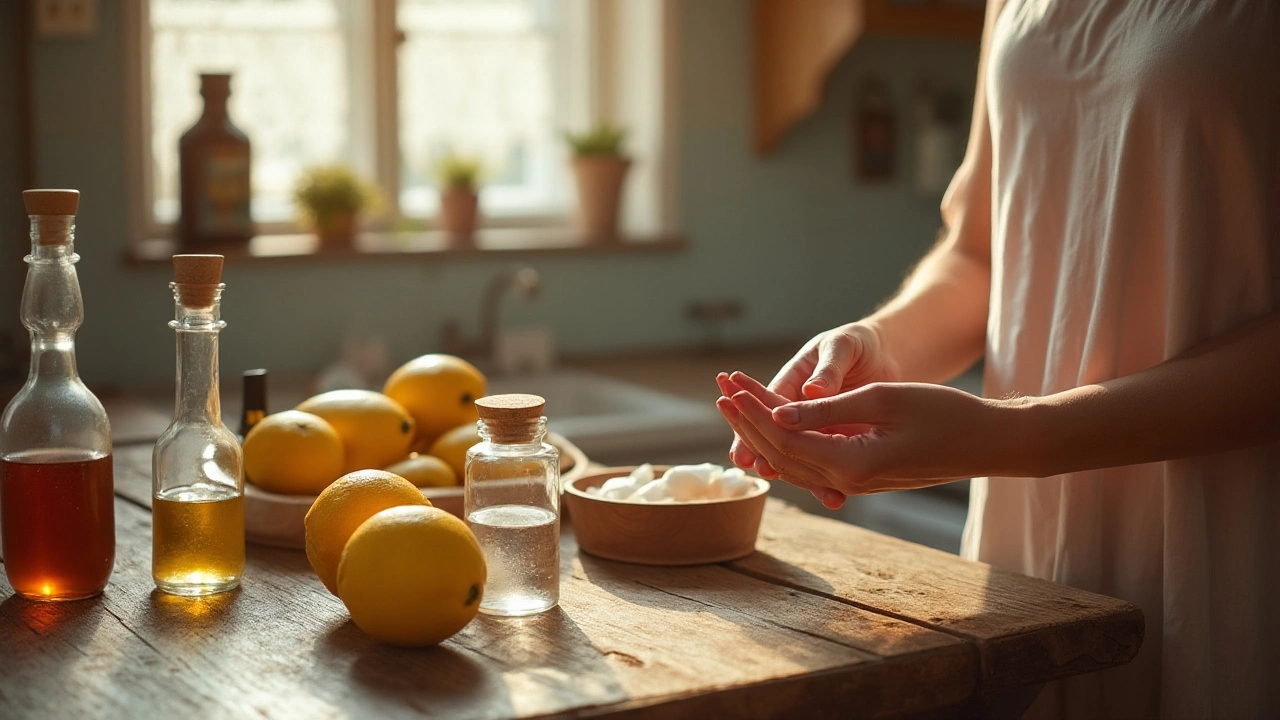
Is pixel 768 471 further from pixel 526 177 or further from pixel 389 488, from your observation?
pixel 526 177

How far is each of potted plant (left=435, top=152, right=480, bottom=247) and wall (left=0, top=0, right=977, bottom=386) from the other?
7cm

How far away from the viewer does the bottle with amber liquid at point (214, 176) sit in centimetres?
246

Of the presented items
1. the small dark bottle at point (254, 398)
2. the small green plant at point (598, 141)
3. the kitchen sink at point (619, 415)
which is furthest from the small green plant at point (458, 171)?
the small dark bottle at point (254, 398)

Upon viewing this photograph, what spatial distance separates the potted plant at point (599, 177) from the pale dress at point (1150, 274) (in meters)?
1.78

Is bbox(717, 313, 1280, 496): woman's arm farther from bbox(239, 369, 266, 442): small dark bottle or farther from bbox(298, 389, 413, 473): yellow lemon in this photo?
bbox(239, 369, 266, 442): small dark bottle

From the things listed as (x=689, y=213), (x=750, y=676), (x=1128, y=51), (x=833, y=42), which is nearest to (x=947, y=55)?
(x=833, y=42)

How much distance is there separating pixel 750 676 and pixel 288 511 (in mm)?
477

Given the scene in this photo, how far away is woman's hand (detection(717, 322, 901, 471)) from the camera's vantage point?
3.34 ft

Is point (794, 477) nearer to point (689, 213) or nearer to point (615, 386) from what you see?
point (615, 386)

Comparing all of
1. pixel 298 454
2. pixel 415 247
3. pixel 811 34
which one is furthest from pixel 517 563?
pixel 811 34

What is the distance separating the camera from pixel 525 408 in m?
0.95

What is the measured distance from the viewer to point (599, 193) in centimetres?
297

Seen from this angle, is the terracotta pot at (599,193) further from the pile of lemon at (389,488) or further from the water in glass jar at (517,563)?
the water in glass jar at (517,563)

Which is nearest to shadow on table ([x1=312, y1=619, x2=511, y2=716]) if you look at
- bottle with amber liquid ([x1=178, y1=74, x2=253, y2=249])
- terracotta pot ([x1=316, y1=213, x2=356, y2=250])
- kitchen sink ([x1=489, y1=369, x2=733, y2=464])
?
kitchen sink ([x1=489, y1=369, x2=733, y2=464])
